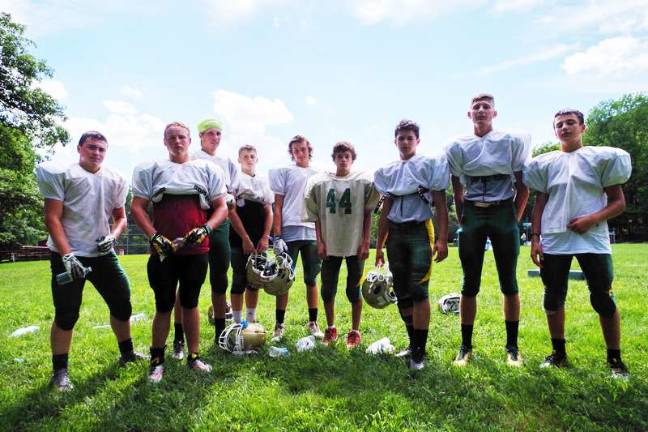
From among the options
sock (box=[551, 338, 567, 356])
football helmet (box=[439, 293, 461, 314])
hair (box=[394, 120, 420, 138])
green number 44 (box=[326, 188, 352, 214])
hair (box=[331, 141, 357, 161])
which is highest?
hair (box=[394, 120, 420, 138])

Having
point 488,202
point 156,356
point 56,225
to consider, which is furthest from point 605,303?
point 56,225

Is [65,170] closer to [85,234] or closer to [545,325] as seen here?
[85,234]

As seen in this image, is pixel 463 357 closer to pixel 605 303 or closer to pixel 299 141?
pixel 605 303

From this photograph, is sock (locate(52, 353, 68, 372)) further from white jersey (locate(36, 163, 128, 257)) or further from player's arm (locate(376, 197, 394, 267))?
player's arm (locate(376, 197, 394, 267))

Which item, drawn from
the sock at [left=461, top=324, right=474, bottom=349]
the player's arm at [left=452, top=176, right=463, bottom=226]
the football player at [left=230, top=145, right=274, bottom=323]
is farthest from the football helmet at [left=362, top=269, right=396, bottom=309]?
the football player at [left=230, top=145, right=274, bottom=323]

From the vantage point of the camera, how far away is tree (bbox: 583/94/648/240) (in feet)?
150

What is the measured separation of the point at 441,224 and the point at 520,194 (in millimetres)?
793

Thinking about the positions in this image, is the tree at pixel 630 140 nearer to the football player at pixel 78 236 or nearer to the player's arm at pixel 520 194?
the player's arm at pixel 520 194

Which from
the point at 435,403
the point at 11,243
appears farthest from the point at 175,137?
the point at 11,243

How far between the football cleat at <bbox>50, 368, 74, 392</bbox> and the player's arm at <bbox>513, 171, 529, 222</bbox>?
14.3ft

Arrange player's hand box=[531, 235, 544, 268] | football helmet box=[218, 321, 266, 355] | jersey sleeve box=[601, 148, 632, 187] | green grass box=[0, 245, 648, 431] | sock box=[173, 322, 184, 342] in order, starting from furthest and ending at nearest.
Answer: sock box=[173, 322, 184, 342] → football helmet box=[218, 321, 266, 355] → player's hand box=[531, 235, 544, 268] → jersey sleeve box=[601, 148, 632, 187] → green grass box=[0, 245, 648, 431]

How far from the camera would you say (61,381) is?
4.03 meters

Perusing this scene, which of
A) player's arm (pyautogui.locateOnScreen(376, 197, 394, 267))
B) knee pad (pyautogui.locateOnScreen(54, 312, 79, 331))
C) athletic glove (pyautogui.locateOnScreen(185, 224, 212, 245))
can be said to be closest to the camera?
athletic glove (pyautogui.locateOnScreen(185, 224, 212, 245))

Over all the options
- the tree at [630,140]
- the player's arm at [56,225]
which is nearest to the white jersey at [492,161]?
the player's arm at [56,225]
